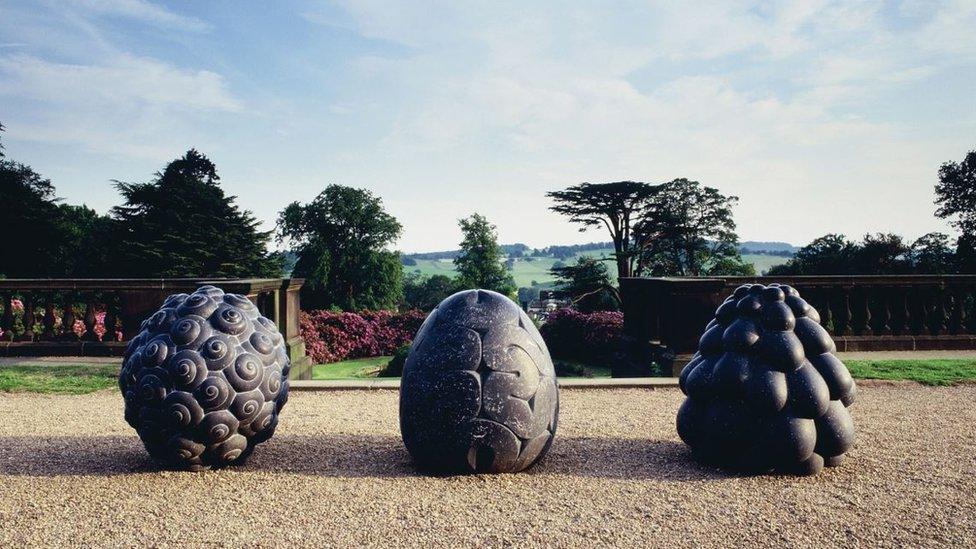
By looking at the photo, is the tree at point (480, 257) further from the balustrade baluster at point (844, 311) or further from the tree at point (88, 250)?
the balustrade baluster at point (844, 311)

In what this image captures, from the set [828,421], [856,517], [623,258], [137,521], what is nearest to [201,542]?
[137,521]

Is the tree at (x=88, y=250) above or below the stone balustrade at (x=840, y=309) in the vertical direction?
above

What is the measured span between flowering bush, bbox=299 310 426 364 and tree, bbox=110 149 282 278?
19125 mm

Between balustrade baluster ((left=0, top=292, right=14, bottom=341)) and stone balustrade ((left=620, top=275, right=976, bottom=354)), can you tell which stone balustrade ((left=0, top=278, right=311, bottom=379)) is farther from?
stone balustrade ((left=620, top=275, right=976, bottom=354))

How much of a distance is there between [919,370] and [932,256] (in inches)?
1148

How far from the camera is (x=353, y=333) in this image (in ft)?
63.1

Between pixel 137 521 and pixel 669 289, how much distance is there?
7.98 metres

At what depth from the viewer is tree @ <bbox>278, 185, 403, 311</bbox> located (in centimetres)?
5072

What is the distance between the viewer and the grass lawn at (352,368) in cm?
1476

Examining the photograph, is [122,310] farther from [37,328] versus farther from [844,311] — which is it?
[844,311]

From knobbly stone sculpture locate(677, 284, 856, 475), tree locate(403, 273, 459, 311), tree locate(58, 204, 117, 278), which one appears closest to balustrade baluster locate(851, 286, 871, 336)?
knobbly stone sculpture locate(677, 284, 856, 475)

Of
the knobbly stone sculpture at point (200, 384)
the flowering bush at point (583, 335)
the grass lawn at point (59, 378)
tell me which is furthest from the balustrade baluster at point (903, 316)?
the grass lawn at point (59, 378)

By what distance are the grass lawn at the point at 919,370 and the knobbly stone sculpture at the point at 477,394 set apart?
651 cm

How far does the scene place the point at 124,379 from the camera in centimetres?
528
